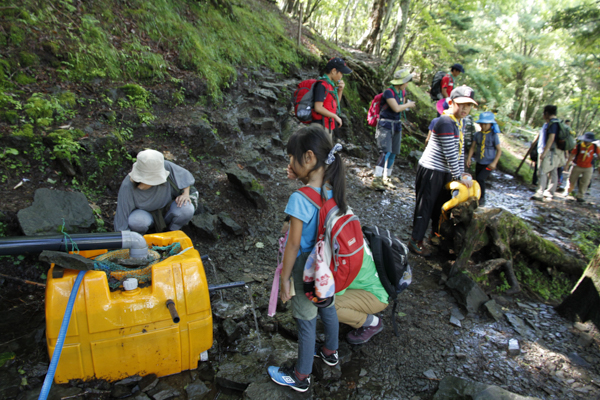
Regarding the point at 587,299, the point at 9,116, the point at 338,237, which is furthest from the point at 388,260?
the point at 9,116

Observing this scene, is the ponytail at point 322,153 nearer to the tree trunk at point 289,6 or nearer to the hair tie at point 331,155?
the hair tie at point 331,155

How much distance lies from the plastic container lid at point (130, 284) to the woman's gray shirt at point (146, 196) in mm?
1384

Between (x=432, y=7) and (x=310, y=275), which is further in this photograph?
(x=432, y=7)

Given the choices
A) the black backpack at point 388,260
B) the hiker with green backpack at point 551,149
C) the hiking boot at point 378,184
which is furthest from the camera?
the hiker with green backpack at point 551,149

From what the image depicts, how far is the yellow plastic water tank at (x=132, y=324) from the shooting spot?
2.09m

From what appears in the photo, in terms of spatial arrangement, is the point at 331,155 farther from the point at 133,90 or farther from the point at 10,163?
the point at 133,90

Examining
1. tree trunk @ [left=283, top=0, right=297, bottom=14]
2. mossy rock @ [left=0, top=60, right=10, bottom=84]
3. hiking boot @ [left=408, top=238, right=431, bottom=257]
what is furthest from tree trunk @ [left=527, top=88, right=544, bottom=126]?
mossy rock @ [left=0, top=60, right=10, bottom=84]

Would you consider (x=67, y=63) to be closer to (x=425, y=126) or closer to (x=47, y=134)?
(x=47, y=134)

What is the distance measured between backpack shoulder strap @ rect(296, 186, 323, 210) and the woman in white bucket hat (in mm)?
1972

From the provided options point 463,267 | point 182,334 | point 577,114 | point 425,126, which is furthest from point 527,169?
point 577,114

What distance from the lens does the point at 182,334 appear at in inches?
93.0

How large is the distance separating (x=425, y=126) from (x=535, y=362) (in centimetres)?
929

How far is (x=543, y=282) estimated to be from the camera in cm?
419

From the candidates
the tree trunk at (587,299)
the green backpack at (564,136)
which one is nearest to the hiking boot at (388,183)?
the green backpack at (564,136)
